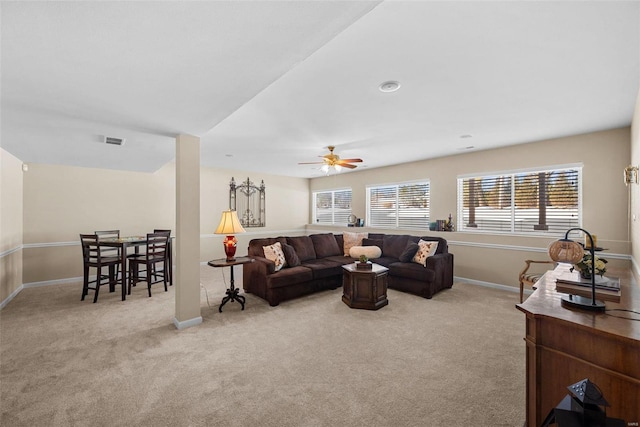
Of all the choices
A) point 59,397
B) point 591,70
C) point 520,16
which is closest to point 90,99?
point 59,397

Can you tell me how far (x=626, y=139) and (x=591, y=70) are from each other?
93.3 inches

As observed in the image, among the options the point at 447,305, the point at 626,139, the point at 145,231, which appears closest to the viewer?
the point at 626,139

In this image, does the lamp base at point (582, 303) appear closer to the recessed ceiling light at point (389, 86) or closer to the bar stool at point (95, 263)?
the recessed ceiling light at point (389, 86)

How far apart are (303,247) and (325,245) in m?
0.58

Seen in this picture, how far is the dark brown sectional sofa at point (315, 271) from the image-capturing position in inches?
162

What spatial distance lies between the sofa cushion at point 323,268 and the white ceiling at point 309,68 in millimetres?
2169

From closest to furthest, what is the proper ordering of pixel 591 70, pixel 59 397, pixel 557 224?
pixel 59 397 < pixel 591 70 < pixel 557 224

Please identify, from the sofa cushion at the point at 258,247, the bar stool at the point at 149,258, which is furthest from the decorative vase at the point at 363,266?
the bar stool at the point at 149,258

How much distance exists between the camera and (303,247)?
17.0ft

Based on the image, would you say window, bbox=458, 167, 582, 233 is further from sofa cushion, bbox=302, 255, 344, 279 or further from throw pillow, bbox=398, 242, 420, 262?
sofa cushion, bbox=302, 255, 344, 279

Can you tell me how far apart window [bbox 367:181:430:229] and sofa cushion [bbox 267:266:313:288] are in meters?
3.02

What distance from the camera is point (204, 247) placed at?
675 centimetres

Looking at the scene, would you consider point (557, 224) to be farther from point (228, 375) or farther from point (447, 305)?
point (228, 375)

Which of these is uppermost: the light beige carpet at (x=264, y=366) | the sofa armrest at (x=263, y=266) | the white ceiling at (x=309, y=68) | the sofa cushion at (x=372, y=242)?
the white ceiling at (x=309, y=68)
